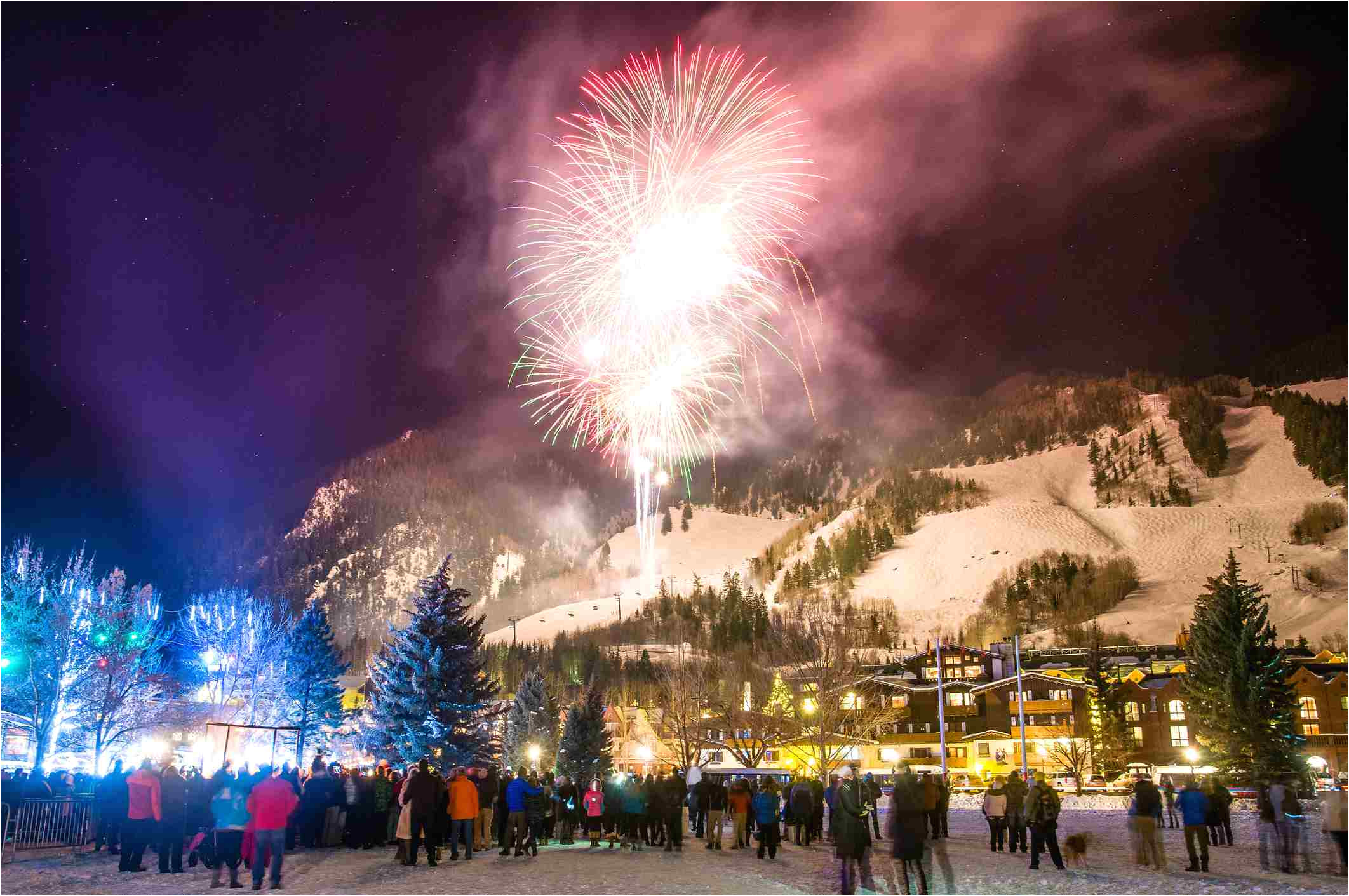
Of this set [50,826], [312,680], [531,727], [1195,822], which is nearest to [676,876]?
[1195,822]

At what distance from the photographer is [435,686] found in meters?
38.2

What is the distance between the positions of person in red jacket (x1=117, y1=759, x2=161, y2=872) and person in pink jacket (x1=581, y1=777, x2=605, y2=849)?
9.77 meters

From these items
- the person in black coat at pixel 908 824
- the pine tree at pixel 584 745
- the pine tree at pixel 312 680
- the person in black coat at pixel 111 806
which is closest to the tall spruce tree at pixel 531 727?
the pine tree at pixel 584 745

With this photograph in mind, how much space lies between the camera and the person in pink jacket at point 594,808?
23.1 m

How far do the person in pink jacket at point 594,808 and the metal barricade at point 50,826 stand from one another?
402 inches

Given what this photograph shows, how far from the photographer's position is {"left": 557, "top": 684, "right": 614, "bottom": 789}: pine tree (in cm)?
6000

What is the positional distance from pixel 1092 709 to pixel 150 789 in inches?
2655

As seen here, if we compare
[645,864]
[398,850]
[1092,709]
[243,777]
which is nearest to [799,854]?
[645,864]

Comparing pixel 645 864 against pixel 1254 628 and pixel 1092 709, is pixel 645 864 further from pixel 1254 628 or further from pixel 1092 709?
pixel 1092 709

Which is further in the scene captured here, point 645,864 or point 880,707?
point 880,707

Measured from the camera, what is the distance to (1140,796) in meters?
18.0

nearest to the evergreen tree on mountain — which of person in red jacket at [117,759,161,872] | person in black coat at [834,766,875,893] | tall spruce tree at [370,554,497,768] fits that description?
tall spruce tree at [370,554,497,768]

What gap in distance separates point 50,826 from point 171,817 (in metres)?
5.70

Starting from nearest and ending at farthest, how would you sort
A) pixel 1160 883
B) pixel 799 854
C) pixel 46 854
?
pixel 1160 883, pixel 46 854, pixel 799 854
